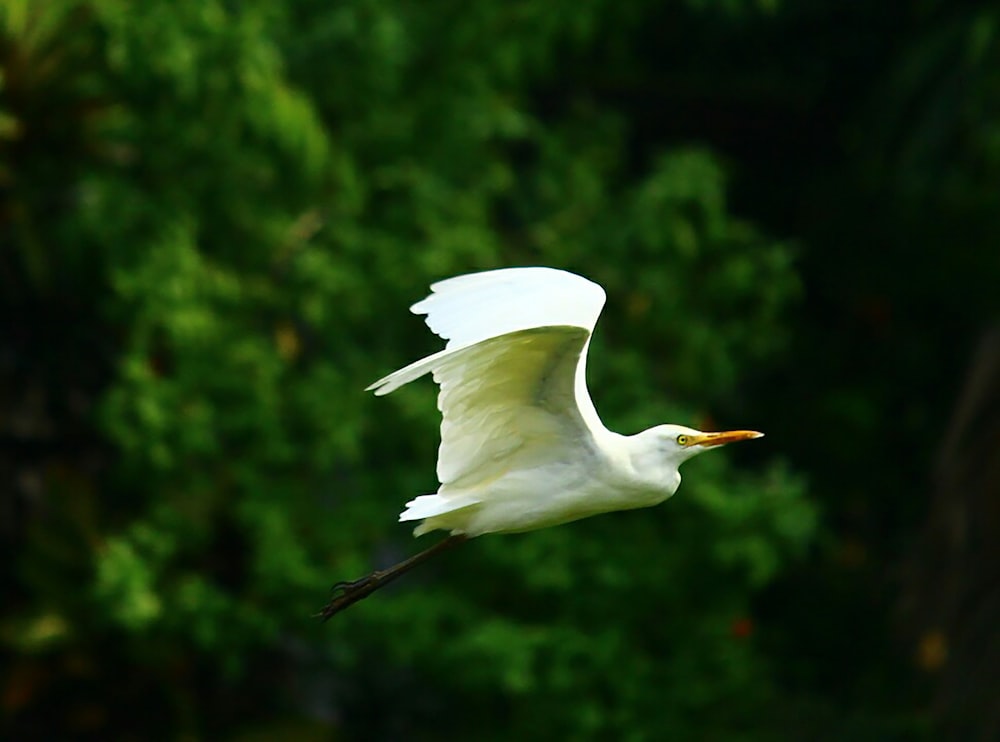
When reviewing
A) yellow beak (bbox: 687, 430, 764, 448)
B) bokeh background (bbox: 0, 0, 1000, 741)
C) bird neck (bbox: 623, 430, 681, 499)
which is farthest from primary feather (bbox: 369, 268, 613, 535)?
bokeh background (bbox: 0, 0, 1000, 741)

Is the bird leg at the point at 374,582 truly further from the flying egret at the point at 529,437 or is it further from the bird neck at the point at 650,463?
the bird neck at the point at 650,463

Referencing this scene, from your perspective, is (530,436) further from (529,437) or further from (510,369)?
(510,369)

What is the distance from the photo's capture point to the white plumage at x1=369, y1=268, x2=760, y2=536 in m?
5.29

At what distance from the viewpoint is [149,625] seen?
1006cm

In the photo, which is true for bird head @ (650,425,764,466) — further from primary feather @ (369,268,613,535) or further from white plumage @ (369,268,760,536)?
primary feather @ (369,268,613,535)

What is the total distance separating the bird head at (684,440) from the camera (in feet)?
18.7

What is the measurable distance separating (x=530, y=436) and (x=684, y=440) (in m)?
0.47

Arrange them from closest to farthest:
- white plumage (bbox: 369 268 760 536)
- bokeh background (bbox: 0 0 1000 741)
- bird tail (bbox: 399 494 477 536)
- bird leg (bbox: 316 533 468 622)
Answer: white plumage (bbox: 369 268 760 536)
bird tail (bbox: 399 494 477 536)
bird leg (bbox: 316 533 468 622)
bokeh background (bbox: 0 0 1000 741)

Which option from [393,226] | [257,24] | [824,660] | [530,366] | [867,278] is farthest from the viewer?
[867,278]

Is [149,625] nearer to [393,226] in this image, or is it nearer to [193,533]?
[193,533]

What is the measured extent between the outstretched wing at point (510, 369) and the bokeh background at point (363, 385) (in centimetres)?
337

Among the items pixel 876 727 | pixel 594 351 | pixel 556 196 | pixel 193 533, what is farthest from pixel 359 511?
pixel 876 727

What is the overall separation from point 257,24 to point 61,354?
2.31 metres

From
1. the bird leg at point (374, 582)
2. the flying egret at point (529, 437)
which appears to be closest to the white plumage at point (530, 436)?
the flying egret at point (529, 437)
